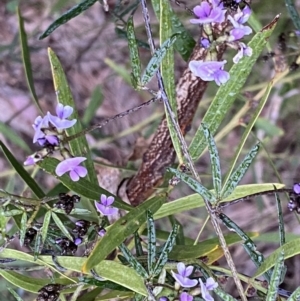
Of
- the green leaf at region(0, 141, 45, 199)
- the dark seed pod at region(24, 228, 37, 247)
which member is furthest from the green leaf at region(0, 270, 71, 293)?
the green leaf at region(0, 141, 45, 199)

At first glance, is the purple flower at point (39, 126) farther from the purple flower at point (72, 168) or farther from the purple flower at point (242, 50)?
the purple flower at point (242, 50)

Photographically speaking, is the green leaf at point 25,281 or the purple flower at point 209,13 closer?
the purple flower at point 209,13

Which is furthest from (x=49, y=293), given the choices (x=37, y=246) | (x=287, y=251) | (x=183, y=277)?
(x=287, y=251)

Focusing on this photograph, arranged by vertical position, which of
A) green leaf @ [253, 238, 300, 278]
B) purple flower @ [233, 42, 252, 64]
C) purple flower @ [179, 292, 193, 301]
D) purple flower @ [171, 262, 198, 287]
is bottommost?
green leaf @ [253, 238, 300, 278]

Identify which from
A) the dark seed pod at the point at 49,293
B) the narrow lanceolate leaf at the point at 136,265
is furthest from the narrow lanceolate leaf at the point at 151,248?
the dark seed pod at the point at 49,293

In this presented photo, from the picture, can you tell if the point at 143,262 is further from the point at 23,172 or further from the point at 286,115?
the point at 286,115

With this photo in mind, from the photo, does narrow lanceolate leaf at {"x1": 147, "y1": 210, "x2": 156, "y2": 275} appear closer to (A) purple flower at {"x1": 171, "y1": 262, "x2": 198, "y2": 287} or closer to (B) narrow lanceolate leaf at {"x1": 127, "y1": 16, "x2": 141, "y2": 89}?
(A) purple flower at {"x1": 171, "y1": 262, "x2": 198, "y2": 287}

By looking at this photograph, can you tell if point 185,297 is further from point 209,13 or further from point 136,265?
point 209,13

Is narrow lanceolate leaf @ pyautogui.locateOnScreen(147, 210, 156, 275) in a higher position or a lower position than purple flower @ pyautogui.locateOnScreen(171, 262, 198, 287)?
higher
